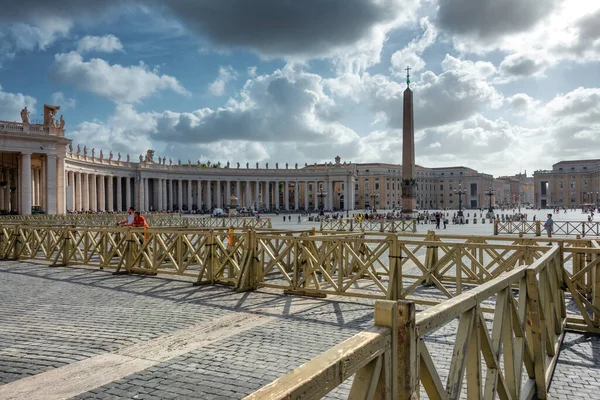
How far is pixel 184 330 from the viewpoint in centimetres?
770

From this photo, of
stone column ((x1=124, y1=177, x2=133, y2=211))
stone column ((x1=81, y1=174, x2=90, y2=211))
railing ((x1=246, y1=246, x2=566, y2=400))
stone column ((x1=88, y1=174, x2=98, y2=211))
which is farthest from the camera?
stone column ((x1=124, y1=177, x2=133, y2=211))

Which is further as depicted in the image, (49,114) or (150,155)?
Result: (150,155)

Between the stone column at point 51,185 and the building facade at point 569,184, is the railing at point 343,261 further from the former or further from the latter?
the building facade at point 569,184

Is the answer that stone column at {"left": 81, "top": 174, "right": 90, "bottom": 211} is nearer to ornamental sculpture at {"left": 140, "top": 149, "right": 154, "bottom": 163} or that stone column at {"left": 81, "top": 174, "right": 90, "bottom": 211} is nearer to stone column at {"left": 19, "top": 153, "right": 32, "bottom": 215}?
ornamental sculpture at {"left": 140, "top": 149, "right": 154, "bottom": 163}

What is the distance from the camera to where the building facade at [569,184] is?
149625 millimetres

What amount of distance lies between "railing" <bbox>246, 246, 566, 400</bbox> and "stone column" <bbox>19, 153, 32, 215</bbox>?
55708 mm

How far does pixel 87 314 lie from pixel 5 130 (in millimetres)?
48140

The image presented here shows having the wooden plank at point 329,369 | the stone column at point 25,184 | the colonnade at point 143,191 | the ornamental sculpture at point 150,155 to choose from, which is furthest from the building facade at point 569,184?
the wooden plank at point 329,369

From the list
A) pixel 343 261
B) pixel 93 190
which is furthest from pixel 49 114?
pixel 343 261

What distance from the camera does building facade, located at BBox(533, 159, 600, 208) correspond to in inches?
5891

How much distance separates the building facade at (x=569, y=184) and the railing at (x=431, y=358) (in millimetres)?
161896

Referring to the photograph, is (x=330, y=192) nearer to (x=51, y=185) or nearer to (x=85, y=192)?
(x=85, y=192)

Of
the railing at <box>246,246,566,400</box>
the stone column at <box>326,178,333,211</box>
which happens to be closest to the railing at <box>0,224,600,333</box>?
the railing at <box>246,246,566,400</box>

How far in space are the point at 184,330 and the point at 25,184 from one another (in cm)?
5151
